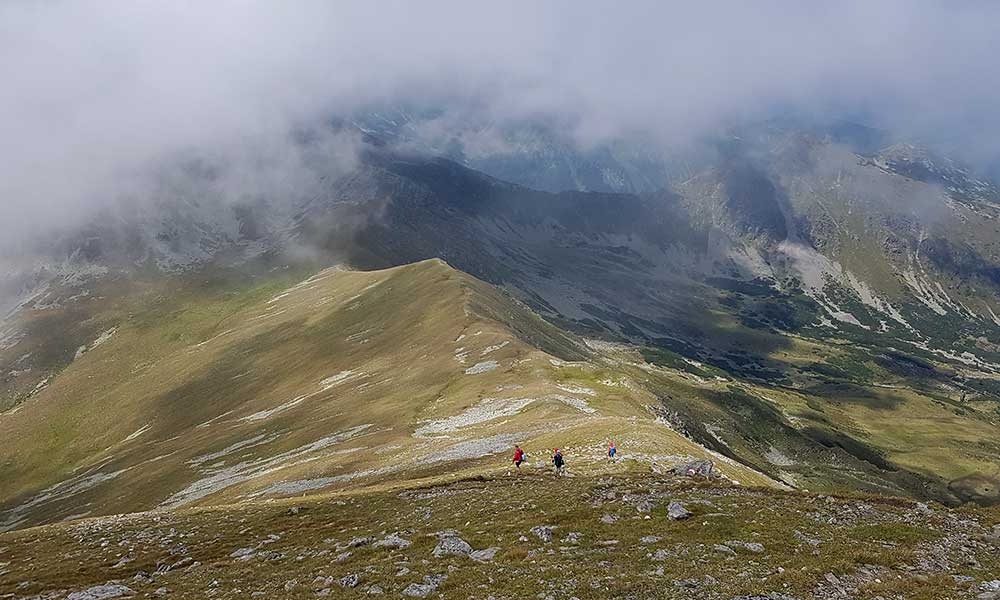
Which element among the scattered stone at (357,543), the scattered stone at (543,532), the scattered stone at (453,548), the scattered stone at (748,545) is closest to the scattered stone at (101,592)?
the scattered stone at (357,543)

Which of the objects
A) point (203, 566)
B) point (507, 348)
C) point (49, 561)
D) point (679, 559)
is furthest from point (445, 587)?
point (507, 348)

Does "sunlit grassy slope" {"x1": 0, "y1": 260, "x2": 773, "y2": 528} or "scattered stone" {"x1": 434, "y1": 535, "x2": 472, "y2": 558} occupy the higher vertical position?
"scattered stone" {"x1": 434, "y1": 535, "x2": 472, "y2": 558}

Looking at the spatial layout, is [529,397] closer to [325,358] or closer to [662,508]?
[662,508]

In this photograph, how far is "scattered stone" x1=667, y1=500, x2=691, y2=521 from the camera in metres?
31.8

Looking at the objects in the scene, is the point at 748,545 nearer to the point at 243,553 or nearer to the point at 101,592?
the point at 243,553

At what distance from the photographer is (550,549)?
28609mm

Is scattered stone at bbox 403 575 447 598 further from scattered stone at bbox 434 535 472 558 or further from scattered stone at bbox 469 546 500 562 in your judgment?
scattered stone at bbox 434 535 472 558

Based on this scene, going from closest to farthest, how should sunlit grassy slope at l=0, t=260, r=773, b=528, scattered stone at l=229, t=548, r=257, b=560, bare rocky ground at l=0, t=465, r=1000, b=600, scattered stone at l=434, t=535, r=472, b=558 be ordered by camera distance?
1. bare rocky ground at l=0, t=465, r=1000, b=600
2. scattered stone at l=434, t=535, r=472, b=558
3. scattered stone at l=229, t=548, r=257, b=560
4. sunlit grassy slope at l=0, t=260, r=773, b=528

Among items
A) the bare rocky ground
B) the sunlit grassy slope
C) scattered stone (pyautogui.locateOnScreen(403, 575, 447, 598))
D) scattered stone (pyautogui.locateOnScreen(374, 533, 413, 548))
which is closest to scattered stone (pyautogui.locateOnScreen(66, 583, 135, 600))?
the bare rocky ground

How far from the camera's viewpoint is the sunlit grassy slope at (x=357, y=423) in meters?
69.6

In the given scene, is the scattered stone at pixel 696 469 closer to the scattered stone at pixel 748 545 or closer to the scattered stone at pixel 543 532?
the scattered stone at pixel 543 532

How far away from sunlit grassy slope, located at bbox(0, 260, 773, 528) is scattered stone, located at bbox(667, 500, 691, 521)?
23.0 meters

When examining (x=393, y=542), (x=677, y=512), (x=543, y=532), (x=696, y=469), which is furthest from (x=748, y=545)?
(x=696, y=469)

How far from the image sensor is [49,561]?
39969 millimetres
